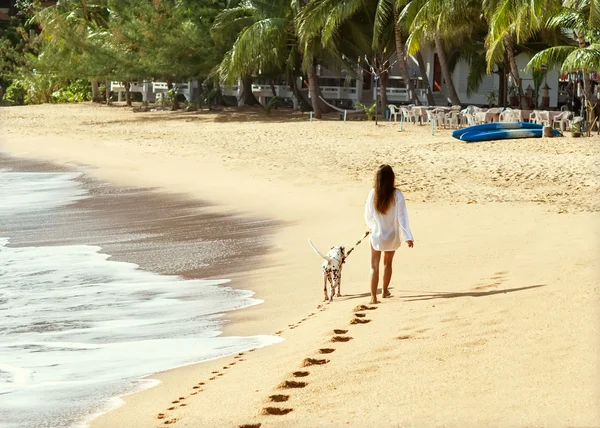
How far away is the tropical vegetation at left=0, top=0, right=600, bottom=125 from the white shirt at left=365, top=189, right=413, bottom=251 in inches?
547

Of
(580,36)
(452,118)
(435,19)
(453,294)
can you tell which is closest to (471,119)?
(452,118)

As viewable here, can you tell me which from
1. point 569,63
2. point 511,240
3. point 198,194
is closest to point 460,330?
point 511,240

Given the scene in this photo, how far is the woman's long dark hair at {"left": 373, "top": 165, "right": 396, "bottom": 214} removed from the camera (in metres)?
8.56

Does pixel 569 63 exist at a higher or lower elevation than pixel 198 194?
higher

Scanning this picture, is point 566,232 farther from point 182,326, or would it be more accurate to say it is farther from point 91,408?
point 91,408

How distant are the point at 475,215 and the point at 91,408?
835 centimetres

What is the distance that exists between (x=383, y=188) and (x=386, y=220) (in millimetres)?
316

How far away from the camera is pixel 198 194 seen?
18.3m

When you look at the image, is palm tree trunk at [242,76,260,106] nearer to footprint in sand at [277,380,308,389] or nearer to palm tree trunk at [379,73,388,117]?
palm tree trunk at [379,73,388,117]

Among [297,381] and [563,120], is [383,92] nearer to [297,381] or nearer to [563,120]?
[563,120]

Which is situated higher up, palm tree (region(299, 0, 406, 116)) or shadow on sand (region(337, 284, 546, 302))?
palm tree (region(299, 0, 406, 116))

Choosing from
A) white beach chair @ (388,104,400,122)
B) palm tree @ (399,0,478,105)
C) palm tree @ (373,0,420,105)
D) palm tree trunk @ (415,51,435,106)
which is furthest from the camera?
palm tree trunk @ (415,51,435,106)

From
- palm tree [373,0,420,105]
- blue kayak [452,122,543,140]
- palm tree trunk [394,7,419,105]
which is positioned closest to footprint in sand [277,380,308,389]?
blue kayak [452,122,543,140]

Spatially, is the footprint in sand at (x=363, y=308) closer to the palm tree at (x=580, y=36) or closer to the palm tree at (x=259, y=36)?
the palm tree at (x=580, y=36)
